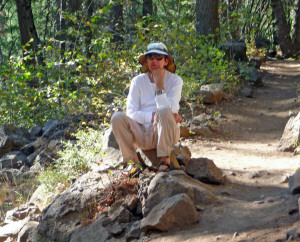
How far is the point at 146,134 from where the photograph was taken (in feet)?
16.4

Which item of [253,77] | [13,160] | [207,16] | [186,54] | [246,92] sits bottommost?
[13,160]

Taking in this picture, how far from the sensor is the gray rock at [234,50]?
13.4m

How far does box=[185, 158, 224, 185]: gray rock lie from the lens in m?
5.07

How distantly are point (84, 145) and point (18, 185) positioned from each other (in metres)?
1.66

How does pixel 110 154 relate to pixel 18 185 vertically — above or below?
above

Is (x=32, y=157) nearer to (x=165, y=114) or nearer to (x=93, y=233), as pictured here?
(x=93, y=233)

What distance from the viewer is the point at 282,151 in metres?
6.69

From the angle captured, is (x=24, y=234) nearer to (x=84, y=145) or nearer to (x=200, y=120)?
(x=84, y=145)

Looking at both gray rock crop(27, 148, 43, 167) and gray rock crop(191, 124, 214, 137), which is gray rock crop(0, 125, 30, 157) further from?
gray rock crop(191, 124, 214, 137)

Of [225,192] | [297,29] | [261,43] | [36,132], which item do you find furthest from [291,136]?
[261,43]

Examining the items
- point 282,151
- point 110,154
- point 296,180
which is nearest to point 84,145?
point 110,154

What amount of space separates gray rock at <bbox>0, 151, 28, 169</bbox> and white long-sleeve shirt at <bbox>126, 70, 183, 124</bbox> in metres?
4.17

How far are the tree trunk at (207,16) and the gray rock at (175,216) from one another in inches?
380

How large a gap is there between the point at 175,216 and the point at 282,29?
621 inches
